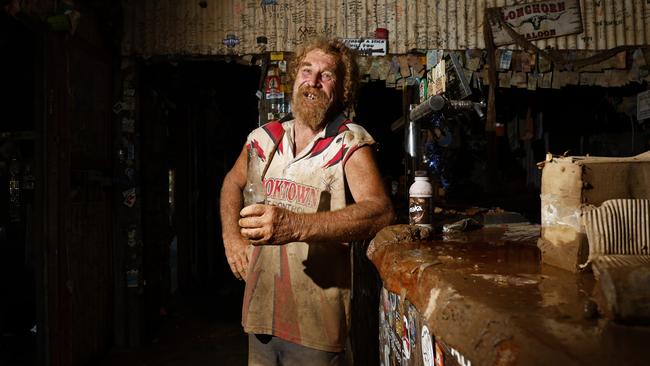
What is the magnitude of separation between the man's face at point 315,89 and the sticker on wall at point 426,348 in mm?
1215

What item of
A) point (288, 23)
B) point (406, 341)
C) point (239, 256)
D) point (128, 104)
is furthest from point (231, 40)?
point (406, 341)

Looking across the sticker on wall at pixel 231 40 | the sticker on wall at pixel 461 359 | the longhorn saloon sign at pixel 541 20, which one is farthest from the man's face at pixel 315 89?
the longhorn saloon sign at pixel 541 20

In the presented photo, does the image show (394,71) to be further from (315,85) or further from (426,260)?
(426,260)

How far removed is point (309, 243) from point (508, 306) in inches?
47.2

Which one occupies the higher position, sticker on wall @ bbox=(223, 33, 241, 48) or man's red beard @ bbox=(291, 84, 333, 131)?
sticker on wall @ bbox=(223, 33, 241, 48)

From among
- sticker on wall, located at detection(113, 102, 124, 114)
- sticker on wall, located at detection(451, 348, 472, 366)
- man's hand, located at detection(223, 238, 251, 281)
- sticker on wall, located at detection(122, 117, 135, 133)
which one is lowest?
sticker on wall, located at detection(451, 348, 472, 366)

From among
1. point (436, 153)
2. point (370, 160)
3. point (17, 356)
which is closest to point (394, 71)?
point (436, 153)

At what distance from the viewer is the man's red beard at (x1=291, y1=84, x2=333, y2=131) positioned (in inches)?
89.7

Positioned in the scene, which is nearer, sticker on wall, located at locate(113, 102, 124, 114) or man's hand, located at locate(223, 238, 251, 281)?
man's hand, located at locate(223, 238, 251, 281)

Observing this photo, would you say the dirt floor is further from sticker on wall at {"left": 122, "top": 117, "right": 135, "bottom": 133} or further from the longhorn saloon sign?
the longhorn saloon sign

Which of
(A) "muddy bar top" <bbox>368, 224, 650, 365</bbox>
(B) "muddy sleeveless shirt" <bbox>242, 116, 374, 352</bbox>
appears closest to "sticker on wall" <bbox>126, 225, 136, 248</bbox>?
(B) "muddy sleeveless shirt" <bbox>242, 116, 374, 352</bbox>

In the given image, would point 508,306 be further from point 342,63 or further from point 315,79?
point 342,63

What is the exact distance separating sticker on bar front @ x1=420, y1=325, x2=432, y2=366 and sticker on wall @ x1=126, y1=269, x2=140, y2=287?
189 inches

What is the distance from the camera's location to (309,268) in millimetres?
2141
